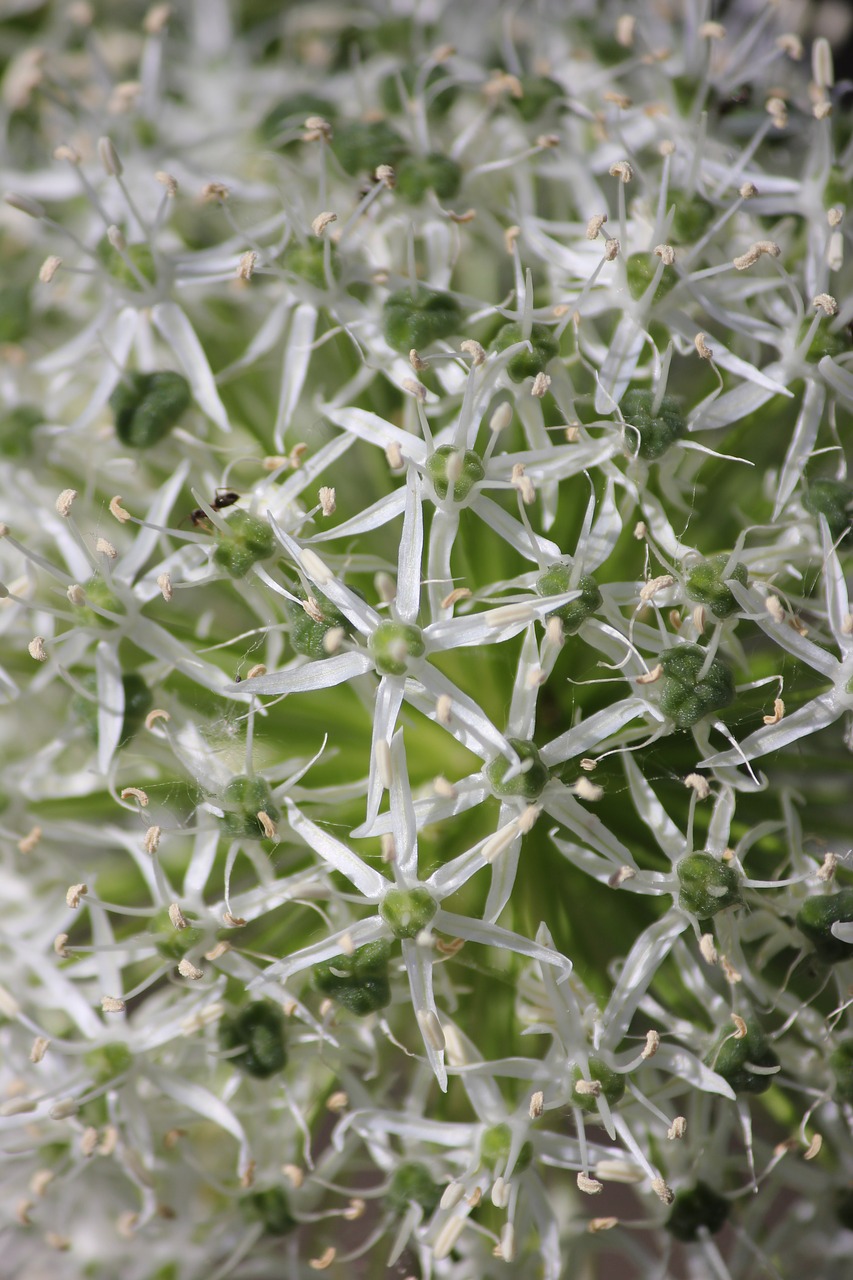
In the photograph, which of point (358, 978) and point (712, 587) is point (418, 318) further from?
point (358, 978)

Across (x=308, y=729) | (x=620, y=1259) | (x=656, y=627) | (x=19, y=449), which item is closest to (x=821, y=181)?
(x=656, y=627)

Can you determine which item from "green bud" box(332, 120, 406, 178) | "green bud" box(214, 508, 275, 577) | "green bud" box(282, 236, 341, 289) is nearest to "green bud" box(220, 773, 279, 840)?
"green bud" box(214, 508, 275, 577)

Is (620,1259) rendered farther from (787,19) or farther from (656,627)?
(787,19)

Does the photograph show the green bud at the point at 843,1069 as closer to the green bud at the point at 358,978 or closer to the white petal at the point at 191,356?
the green bud at the point at 358,978

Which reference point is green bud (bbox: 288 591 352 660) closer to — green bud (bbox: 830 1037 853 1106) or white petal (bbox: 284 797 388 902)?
white petal (bbox: 284 797 388 902)

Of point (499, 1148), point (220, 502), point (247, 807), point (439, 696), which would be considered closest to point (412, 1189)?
point (499, 1148)

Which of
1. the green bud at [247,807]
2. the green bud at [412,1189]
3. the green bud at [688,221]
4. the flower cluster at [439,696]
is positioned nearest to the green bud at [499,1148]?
the flower cluster at [439,696]
